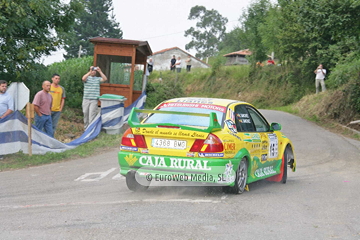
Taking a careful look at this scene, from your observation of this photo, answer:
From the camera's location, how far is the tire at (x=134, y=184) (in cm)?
808

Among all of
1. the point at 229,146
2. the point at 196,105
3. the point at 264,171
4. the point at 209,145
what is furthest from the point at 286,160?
the point at 209,145

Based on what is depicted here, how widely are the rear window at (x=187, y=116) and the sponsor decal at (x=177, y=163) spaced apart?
687mm

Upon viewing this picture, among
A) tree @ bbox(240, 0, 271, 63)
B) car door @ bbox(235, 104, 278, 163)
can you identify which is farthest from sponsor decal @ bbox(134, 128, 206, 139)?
tree @ bbox(240, 0, 271, 63)

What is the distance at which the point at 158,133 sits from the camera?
777cm

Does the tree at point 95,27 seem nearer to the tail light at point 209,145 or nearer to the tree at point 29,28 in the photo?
the tree at point 29,28

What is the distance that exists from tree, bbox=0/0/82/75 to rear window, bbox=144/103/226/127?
8225 mm

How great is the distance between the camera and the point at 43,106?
1316 centimetres

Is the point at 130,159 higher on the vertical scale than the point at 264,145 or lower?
lower

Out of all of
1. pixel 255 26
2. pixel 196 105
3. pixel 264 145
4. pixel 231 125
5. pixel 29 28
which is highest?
pixel 255 26

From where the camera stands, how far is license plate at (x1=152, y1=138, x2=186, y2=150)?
7645 millimetres

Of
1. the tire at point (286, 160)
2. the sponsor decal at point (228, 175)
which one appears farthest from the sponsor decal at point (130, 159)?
the tire at point (286, 160)

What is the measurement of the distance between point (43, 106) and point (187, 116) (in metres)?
6.05

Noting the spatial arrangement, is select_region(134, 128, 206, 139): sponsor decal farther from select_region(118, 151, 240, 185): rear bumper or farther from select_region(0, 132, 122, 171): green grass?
select_region(0, 132, 122, 171): green grass

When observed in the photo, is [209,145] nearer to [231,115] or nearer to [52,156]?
[231,115]
